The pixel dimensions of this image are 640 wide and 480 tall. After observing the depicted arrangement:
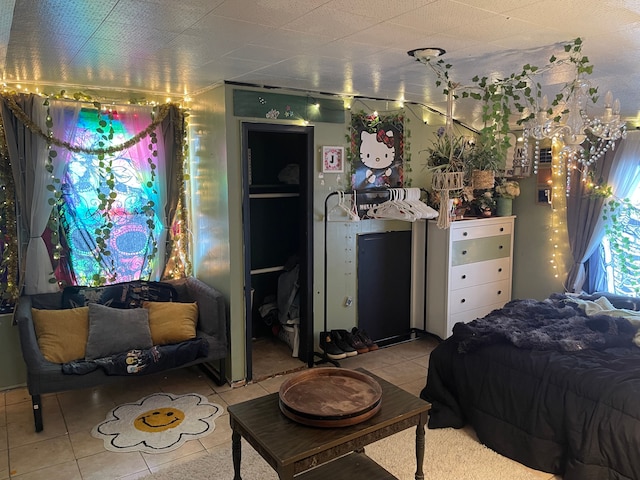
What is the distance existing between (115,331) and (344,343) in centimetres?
189

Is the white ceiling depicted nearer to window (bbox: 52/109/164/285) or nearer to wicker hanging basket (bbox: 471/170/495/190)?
window (bbox: 52/109/164/285)

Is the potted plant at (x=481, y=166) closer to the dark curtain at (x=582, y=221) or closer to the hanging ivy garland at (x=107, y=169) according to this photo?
the dark curtain at (x=582, y=221)

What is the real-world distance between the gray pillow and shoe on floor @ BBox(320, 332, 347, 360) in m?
1.45

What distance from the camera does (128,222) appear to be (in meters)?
4.25

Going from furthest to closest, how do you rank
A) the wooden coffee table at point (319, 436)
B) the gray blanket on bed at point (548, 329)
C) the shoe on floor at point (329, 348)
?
the shoe on floor at point (329, 348)
the gray blanket on bed at point (548, 329)
the wooden coffee table at point (319, 436)

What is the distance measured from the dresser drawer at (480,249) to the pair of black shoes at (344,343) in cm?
112

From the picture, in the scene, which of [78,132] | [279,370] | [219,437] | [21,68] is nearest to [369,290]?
[279,370]

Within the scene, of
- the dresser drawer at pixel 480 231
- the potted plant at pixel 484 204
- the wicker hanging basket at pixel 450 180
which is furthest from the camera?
the potted plant at pixel 484 204

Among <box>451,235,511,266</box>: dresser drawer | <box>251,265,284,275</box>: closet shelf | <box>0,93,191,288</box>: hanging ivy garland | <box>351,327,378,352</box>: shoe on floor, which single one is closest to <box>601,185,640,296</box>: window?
<box>451,235,511,266</box>: dresser drawer

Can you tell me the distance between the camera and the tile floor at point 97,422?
292cm

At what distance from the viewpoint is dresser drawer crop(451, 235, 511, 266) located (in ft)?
15.6

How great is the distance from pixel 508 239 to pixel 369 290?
1.68 meters

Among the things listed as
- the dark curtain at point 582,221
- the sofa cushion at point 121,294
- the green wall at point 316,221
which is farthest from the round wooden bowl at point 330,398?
the dark curtain at point 582,221

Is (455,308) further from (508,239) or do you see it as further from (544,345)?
(544,345)
